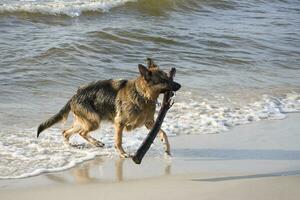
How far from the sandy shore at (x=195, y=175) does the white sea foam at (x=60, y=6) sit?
9.48 meters

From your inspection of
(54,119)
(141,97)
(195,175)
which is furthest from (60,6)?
(195,175)

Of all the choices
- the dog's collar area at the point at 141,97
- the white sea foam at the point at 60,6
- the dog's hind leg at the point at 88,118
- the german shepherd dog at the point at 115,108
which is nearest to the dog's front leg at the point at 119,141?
the german shepherd dog at the point at 115,108

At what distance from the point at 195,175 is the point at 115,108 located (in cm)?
147

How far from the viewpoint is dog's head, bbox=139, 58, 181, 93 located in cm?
650

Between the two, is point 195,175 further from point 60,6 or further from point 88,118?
point 60,6

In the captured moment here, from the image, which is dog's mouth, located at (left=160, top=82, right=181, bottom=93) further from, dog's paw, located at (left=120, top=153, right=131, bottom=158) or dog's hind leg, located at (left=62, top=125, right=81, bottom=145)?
dog's hind leg, located at (left=62, top=125, right=81, bottom=145)

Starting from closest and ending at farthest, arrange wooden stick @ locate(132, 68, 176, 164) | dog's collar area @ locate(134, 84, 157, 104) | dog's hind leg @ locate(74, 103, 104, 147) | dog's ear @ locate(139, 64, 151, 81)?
1. wooden stick @ locate(132, 68, 176, 164)
2. dog's ear @ locate(139, 64, 151, 81)
3. dog's collar area @ locate(134, 84, 157, 104)
4. dog's hind leg @ locate(74, 103, 104, 147)

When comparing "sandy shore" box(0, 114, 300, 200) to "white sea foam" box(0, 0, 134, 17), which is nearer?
"sandy shore" box(0, 114, 300, 200)

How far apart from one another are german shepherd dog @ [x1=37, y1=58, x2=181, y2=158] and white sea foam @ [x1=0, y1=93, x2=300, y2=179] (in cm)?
18

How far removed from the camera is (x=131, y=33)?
1424 cm

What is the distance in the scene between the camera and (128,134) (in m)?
7.75

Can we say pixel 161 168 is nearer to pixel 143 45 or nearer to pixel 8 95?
pixel 8 95

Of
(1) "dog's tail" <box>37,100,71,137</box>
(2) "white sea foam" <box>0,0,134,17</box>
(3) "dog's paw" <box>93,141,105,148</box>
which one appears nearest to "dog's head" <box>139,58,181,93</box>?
(3) "dog's paw" <box>93,141,105,148</box>

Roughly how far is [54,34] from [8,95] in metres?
4.97
